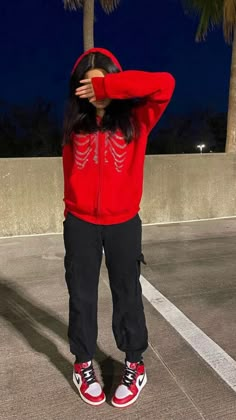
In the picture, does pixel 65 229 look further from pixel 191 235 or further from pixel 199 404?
pixel 191 235

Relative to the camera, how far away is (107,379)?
7.22 ft

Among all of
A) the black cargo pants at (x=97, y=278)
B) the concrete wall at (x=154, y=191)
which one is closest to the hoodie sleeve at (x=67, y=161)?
the black cargo pants at (x=97, y=278)

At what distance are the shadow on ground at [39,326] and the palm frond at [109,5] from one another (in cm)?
524

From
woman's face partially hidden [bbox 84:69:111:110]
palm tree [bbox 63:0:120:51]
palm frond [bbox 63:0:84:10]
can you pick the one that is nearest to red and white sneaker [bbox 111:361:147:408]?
woman's face partially hidden [bbox 84:69:111:110]

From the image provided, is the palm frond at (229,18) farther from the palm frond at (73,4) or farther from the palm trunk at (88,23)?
the palm frond at (73,4)

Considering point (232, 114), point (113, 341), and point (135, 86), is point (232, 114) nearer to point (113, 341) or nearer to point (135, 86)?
point (113, 341)

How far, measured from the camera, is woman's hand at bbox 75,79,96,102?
170cm

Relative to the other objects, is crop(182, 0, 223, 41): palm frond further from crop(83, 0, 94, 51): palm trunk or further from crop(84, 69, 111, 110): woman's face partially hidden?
crop(84, 69, 111, 110): woman's face partially hidden

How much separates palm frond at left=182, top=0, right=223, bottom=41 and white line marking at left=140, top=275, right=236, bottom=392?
237 inches

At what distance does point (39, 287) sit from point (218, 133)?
4283 centimetres

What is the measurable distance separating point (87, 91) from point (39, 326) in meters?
1.88

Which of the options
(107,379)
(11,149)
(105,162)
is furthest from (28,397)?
(11,149)

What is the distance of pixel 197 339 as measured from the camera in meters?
2.61

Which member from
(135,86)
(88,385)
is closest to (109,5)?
(135,86)
